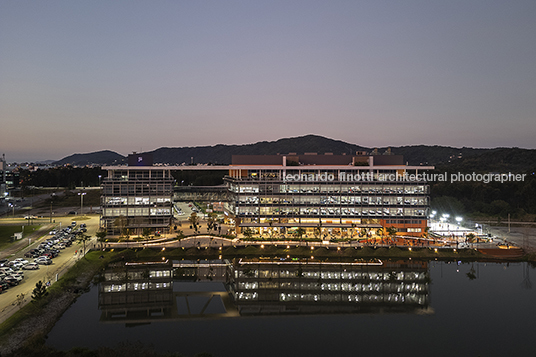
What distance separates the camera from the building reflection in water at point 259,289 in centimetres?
5147

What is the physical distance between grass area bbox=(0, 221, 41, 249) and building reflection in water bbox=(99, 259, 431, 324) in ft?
105

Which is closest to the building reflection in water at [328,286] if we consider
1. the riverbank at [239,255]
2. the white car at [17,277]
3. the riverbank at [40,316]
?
the riverbank at [239,255]

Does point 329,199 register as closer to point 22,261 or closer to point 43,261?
point 43,261

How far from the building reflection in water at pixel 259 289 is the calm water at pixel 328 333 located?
136 cm

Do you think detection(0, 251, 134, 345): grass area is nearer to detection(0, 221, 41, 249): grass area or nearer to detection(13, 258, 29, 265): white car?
detection(13, 258, 29, 265): white car

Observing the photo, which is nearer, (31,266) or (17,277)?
(17,277)

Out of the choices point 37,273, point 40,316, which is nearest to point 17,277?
point 37,273

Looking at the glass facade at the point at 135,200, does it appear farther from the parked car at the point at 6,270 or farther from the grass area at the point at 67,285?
the parked car at the point at 6,270

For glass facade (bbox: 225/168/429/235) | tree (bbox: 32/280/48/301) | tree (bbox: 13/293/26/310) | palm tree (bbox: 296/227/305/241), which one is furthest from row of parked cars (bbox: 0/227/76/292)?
palm tree (bbox: 296/227/305/241)

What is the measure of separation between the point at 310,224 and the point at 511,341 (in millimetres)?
52911

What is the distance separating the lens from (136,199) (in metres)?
89.4

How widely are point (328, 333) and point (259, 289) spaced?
17.7 m

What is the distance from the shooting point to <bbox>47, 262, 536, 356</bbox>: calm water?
1564 inches

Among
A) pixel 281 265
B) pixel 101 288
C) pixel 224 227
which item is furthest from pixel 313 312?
pixel 224 227
